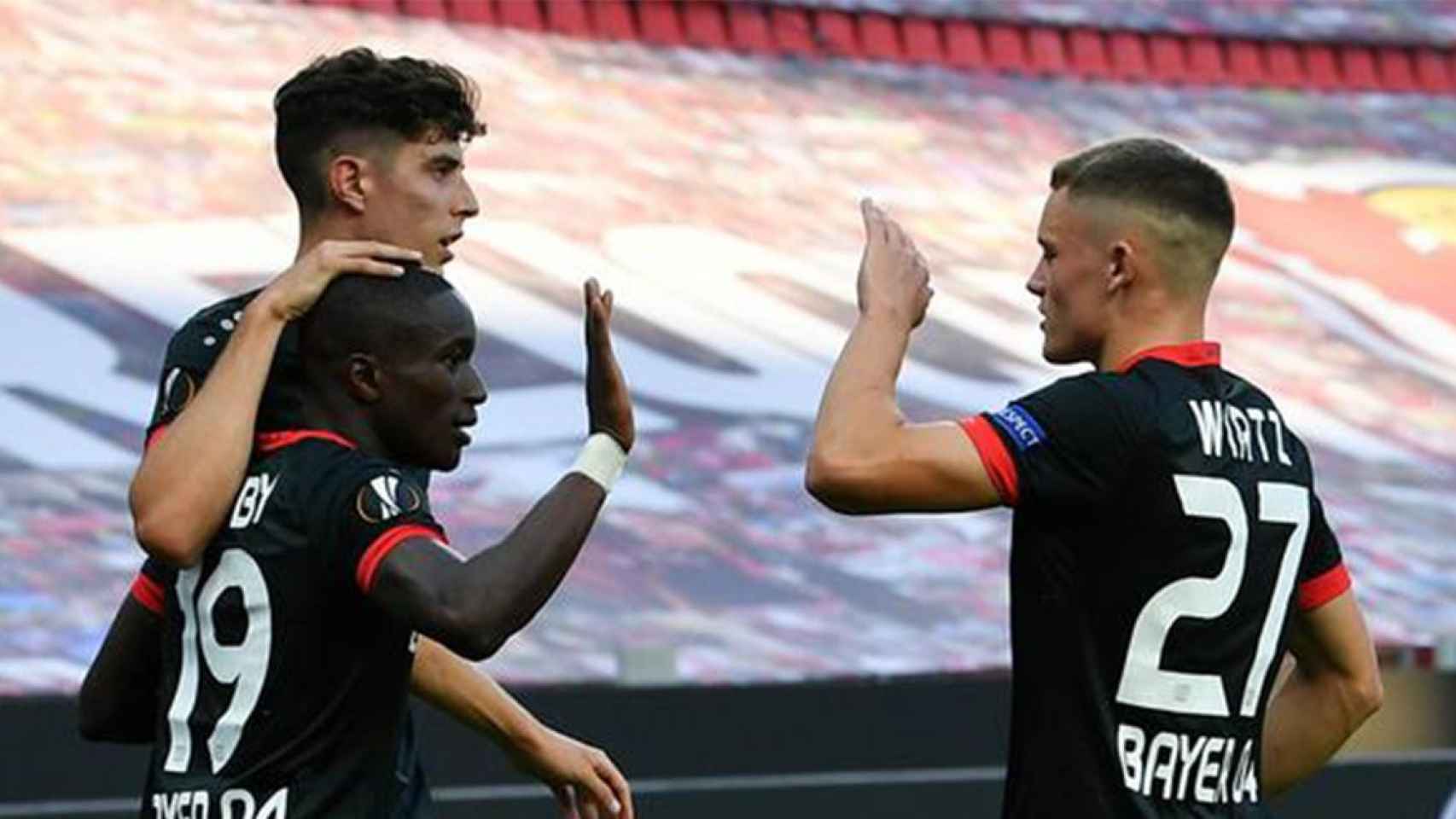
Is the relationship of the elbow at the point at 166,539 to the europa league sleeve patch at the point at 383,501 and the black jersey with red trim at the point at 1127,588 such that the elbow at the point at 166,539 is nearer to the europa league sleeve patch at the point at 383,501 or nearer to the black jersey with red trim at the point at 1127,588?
the europa league sleeve patch at the point at 383,501

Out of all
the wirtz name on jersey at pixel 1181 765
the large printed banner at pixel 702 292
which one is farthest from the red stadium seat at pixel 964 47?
the wirtz name on jersey at pixel 1181 765

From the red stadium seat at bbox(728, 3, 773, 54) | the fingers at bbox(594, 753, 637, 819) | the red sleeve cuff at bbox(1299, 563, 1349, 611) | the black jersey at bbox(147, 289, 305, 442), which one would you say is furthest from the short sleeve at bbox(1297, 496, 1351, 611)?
the red stadium seat at bbox(728, 3, 773, 54)

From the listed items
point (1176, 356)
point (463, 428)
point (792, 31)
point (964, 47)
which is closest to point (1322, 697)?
point (1176, 356)

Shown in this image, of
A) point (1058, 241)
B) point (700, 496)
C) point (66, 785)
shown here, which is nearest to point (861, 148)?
point (700, 496)

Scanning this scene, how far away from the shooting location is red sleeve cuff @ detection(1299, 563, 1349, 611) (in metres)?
5.05

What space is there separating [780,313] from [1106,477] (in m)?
8.63

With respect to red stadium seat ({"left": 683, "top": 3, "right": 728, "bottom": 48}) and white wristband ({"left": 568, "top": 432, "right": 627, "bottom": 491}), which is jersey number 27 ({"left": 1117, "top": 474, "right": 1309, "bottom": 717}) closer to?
white wristband ({"left": 568, "top": 432, "right": 627, "bottom": 491})

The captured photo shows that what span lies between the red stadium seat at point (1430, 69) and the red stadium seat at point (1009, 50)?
5.94ft

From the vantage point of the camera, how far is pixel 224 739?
4.50 m

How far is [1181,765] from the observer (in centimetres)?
474

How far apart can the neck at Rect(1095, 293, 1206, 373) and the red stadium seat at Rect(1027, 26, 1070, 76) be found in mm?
9888

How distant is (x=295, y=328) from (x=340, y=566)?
1.18 feet

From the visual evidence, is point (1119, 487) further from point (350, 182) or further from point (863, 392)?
point (350, 182)

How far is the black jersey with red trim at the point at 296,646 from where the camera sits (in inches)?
175
